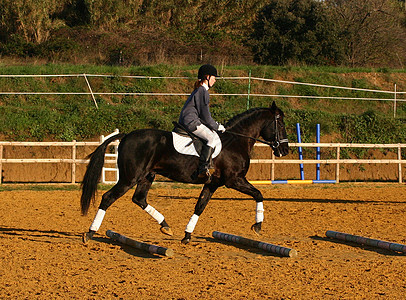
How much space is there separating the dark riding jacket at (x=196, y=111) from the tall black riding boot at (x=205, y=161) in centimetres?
37

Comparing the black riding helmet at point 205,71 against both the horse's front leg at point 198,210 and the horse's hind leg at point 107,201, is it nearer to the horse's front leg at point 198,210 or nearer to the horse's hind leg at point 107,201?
the horse's front leg at point 198,210

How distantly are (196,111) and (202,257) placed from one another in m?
2.31

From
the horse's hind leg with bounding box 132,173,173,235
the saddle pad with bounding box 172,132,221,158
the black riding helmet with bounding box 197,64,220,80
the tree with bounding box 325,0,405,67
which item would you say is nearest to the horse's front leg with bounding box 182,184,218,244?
the horse's hind leg with bounding box 132,173,173,235

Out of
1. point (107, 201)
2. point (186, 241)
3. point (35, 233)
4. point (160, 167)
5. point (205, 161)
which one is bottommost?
point (35, 233)

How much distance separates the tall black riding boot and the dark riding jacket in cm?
37

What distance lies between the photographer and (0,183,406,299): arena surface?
5.57m

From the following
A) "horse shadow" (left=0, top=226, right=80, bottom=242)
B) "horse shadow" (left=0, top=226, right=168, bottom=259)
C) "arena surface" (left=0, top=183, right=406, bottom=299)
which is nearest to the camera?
"arena surface" (left=0, top=183, right=406, bottom=299)

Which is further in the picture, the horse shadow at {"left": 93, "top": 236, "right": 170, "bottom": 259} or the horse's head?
the horse's head

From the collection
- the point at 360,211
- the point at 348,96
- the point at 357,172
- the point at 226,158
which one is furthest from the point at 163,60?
the point at 226,158

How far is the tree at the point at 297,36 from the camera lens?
3116 cm

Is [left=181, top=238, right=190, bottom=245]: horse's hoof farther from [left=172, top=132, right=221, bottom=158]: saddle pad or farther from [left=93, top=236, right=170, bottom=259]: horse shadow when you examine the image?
[left=172, top=132, right=221, bottom=158]: saddle pad

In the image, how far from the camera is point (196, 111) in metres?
8.31

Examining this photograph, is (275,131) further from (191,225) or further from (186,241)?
(186,241)

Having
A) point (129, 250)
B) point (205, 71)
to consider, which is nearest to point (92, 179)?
point (129, 250)
